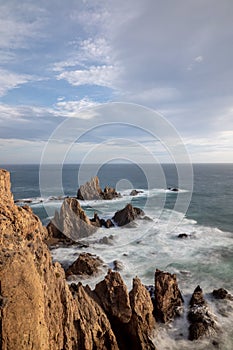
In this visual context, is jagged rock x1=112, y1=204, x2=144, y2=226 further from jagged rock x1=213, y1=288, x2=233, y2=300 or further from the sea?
jagged rock x1=213, y1=288, x2=233, y2=300

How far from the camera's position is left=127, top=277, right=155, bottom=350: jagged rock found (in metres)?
18.1

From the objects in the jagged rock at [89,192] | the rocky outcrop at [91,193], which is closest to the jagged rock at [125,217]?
the rocky outcrop at [91,193]

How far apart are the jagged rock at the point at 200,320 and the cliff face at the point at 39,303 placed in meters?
4.36

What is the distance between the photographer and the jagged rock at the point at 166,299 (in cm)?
2182

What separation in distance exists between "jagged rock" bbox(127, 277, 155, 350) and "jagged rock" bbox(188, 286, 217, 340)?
3612 mm

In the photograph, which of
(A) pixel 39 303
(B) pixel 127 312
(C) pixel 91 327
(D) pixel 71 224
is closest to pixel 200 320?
(B) pixel 127 312

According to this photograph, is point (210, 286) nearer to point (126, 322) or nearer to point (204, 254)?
point (204, 254)

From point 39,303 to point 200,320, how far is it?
1735 centimetres

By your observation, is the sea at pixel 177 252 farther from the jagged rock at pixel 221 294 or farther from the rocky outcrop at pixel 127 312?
the rocky outcrop at pixel 127 312

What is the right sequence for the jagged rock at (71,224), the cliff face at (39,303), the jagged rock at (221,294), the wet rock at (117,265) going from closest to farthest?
1. the cliff face at (39,303)
2. the jagged rock at (221,294)
3. the wet rock at (117,265)
4. the jagged rock at (71,224)

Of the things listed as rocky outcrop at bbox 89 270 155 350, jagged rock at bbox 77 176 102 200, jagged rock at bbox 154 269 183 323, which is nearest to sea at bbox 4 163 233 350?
jagged rock at bbox 154 269 183 323

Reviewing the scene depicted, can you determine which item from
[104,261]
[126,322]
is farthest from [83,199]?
[126,322]

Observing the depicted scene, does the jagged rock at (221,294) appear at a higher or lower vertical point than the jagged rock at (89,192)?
lower

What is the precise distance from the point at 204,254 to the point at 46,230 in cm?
2831
